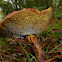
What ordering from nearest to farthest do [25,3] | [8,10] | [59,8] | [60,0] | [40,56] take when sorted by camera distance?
[40,56] < [25,3] < [8,10] < [60,0] < [59,8]

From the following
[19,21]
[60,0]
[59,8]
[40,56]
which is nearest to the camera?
[19,21]

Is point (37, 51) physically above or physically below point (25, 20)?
below

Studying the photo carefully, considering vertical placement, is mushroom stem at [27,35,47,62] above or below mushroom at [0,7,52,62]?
below

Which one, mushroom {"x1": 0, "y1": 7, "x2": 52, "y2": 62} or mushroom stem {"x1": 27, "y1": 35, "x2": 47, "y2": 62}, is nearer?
mushroom {"x1": 0, "y1": 7, "x2": 52, "y2": 62}

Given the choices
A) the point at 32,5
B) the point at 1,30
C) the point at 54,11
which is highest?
the point at 32,5

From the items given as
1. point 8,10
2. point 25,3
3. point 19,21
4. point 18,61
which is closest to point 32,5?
point 25,3

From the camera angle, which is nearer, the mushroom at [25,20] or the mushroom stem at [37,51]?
the mushroom at [25,20]

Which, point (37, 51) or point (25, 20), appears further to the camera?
point (37, 51)

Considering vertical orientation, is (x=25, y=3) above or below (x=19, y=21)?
above

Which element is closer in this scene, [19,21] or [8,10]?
[19,21]

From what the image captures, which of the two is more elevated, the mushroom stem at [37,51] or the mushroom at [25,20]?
the mushroom at [25,20]

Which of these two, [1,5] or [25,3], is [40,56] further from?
[1,5]
